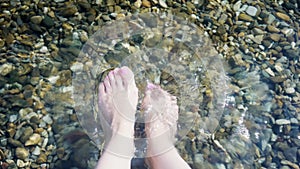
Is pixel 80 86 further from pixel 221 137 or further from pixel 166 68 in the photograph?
pixel 221 137

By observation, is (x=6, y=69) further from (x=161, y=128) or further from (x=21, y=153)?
(x=161, y=128)

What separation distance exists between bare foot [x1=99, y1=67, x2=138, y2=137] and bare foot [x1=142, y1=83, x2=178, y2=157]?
0.05 metres

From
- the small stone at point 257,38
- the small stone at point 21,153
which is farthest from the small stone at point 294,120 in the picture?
the small stone at point 21,153

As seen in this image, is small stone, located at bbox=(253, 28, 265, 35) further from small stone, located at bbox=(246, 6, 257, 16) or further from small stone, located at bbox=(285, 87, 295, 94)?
small stone, located at bbox=(285, 87, 295, 94)

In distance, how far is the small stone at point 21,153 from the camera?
150 centimetres

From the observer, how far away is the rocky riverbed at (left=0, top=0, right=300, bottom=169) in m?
1.55

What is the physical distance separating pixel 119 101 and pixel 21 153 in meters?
0.38

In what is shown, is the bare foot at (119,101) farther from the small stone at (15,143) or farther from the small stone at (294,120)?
the small stone at (294,120)

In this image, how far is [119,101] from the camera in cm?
167

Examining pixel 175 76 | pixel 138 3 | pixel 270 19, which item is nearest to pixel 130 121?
pixel 175 76

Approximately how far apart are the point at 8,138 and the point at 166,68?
0.59 m


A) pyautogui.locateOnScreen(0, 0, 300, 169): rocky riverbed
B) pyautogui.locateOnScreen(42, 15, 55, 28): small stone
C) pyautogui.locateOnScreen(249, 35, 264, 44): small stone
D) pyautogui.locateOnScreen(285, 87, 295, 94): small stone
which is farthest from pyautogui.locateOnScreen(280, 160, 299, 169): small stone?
pyautogui.locateOnScreen(42, 15, 55, 28): small stone

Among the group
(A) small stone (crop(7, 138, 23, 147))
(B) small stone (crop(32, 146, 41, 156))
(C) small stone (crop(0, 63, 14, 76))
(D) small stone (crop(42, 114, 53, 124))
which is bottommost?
(B) small stone (crop(32, 146, 41, 156))

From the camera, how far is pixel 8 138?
1534mm
